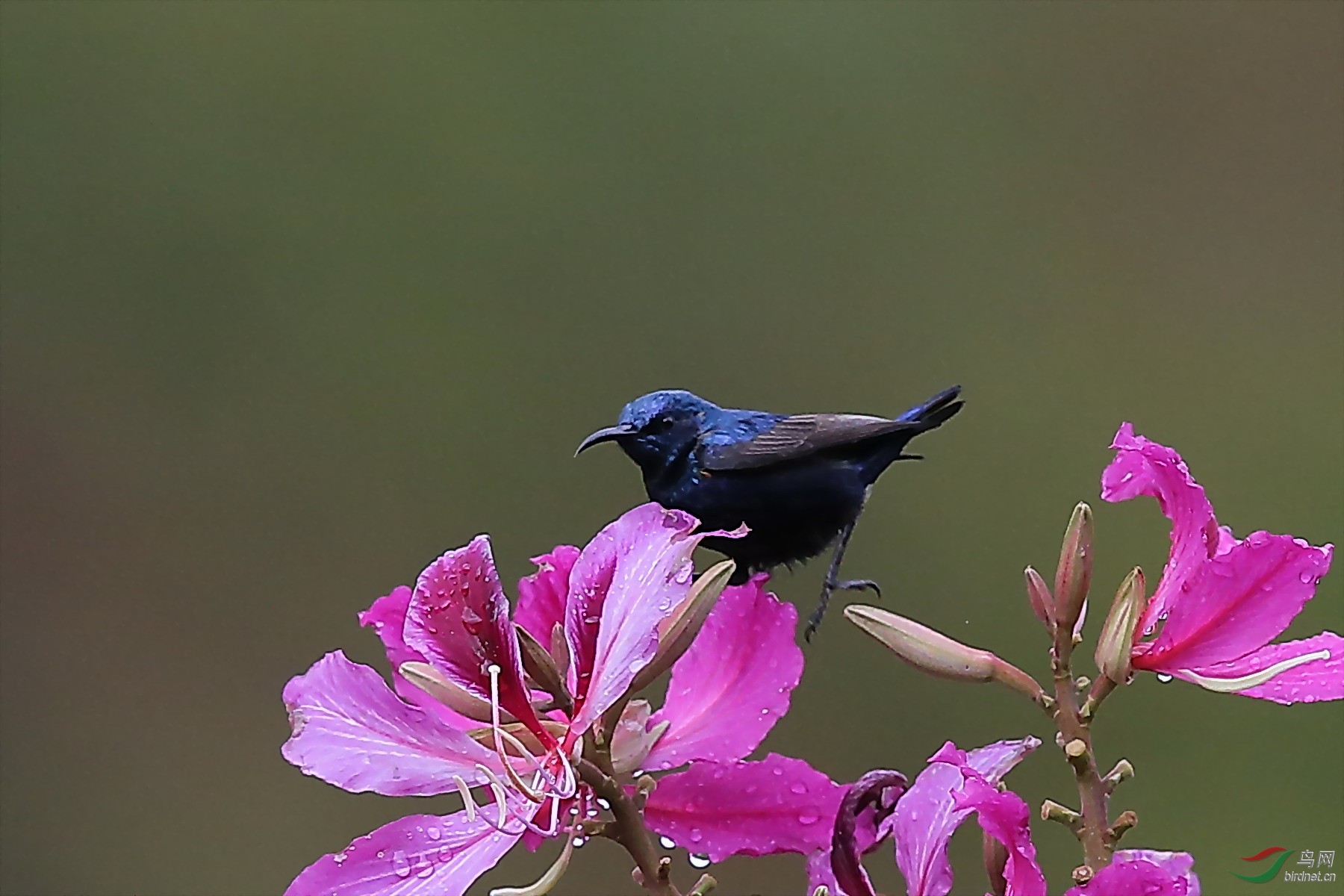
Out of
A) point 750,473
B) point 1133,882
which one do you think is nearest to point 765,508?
point 750,473

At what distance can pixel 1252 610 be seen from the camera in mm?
284

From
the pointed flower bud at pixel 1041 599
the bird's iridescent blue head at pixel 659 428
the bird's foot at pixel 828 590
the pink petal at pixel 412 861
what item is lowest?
the bird's foot at pixel 828 590

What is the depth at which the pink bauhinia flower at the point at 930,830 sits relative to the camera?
0.25 m

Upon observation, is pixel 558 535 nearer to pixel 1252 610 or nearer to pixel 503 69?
pixel 503 69

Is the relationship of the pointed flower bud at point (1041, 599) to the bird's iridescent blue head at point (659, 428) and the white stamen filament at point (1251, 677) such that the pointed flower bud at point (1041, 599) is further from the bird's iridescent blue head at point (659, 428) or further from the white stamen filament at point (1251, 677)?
the bird's iridescent blue head at point (659, 428)

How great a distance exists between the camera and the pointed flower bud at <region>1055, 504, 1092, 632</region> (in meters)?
0.29

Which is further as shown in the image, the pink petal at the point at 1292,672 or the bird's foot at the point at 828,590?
the bird's foot at the point at 828,590

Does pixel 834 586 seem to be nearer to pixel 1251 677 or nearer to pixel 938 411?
pixel 938 411

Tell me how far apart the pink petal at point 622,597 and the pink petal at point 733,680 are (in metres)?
0.04

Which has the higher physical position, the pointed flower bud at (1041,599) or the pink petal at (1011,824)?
the pointed flower bud at (1041,599)

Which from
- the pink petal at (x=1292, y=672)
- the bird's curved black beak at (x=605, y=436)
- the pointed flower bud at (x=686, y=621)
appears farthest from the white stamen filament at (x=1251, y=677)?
the bird's curved black beak at (x=605, y=436)

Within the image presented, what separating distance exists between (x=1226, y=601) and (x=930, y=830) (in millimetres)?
84

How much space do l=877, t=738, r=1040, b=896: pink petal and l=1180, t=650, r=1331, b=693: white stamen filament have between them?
4 cm

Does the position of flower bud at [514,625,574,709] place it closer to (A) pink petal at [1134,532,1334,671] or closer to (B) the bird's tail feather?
(A) pink petal at [1134,532,1334,671]
